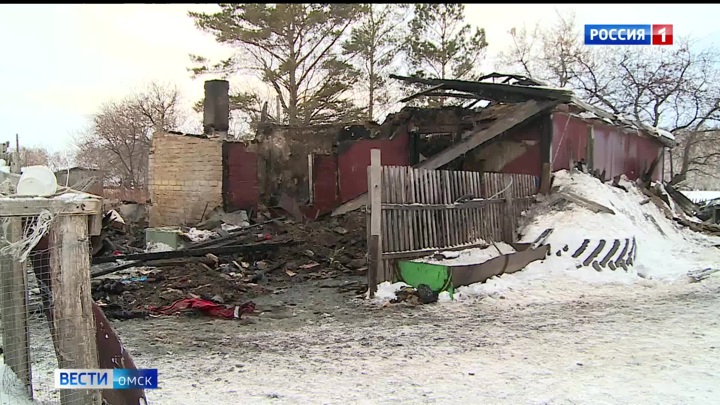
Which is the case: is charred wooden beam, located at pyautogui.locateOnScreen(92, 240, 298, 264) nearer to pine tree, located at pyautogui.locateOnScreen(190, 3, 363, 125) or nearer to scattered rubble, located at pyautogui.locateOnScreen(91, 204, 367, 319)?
scattered rubble, located at pyautogui.locateOnScreen(91, 204, 367, 319)

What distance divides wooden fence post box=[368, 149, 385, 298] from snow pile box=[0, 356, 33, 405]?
487 cm

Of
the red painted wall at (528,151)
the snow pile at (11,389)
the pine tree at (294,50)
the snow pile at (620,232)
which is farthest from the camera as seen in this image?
the pine tree at (294,50)

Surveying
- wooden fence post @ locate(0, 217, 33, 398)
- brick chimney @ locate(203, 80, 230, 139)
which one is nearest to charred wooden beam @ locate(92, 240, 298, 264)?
brick chimney @ locate(203, 80, 230, 139)

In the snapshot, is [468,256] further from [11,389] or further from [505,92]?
[11,389]

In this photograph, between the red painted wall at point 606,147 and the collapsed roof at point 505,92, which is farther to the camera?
the red painted wall at point 606,147

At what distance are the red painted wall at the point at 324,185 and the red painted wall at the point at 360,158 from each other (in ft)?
0.71

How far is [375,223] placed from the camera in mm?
7738

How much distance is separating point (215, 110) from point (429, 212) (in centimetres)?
915

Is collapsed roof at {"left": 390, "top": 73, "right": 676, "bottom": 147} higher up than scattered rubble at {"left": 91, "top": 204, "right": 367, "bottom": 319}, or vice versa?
collapsed roof at {"left": 390, "top": 73, "right": 676, "bottom": 147}

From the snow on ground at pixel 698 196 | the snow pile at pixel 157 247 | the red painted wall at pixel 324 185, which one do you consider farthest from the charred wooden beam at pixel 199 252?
the snow on ground at pixel 698 196

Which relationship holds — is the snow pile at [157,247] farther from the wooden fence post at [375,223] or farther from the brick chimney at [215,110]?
the wooden fence post at [375,223]

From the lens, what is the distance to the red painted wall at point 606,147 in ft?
42.7

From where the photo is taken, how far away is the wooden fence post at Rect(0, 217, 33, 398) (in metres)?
3.42

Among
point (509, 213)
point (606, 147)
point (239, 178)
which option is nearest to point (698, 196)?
point (606, 147)
